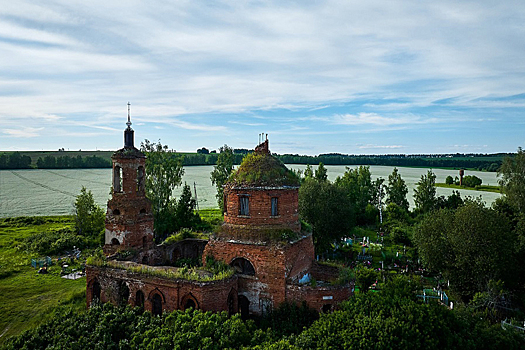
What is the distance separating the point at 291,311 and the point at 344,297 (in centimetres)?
272

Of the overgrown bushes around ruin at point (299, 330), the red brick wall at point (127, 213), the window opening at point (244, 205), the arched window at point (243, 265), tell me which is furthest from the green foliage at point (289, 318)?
the red brick wall at point (127, 213)

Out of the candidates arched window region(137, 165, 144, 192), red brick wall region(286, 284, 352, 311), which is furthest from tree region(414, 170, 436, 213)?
arched window region(137, 165, 144, 192)

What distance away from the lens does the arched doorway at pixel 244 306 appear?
57.1 ft

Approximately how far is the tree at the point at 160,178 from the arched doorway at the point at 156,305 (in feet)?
67.3

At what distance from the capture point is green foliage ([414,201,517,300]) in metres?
21.8

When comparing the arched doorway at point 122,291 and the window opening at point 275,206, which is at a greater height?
the window opening at point 275,206

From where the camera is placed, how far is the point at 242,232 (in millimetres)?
17750

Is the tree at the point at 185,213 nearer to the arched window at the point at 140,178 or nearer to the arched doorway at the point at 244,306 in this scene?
the arched window at the point at 140,178

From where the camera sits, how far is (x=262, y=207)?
18.2m

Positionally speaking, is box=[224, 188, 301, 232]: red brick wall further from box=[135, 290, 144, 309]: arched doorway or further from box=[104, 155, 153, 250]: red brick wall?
box=[104, 155, 153, 250]: red brick wall

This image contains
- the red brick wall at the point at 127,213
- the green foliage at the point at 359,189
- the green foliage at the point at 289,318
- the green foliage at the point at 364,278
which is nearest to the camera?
the green foliage at the point at 289,318

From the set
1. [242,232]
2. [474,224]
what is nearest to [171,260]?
[242,232]

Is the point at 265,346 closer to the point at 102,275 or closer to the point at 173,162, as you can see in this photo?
the point at 102,275

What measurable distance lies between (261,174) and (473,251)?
49.3 ft
